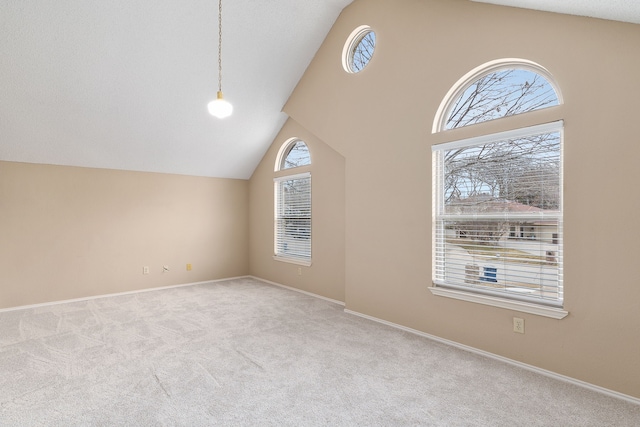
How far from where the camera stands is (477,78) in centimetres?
307

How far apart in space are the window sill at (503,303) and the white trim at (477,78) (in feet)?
5.17

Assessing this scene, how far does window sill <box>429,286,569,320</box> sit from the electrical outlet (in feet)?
0.28

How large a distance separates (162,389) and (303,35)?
410cm

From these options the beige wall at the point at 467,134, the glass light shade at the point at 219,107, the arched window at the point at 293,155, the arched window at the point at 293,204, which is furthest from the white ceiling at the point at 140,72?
the glass light shade at the point at 219,107

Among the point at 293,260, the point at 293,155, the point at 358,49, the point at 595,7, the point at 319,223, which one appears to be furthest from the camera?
the point at 293,155

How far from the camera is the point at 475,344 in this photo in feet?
9.82

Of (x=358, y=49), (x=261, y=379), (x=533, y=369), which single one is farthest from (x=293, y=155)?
(x=533, y=369)

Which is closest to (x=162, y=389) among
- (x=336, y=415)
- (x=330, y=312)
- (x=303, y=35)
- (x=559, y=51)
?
(x=336, y=415)

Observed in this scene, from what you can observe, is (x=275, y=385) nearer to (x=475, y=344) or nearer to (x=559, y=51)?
(x=475, y=344)

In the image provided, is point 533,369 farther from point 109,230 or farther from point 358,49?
point 109,230

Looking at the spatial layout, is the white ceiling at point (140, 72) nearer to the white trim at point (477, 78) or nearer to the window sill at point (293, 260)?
the white trim at point (477, 78)

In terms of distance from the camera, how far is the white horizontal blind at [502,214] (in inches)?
103

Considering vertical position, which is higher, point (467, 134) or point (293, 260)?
point (467, 134)

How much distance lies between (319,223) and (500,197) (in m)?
2.64
